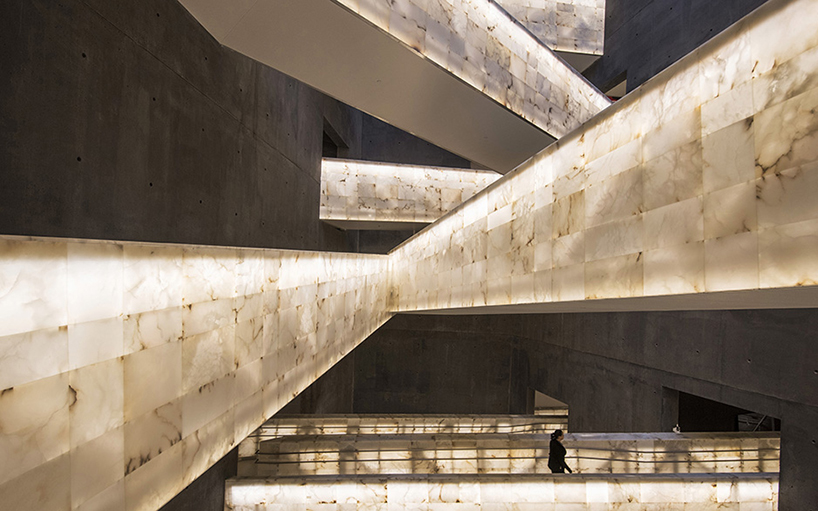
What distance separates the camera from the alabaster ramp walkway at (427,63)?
16.0ft

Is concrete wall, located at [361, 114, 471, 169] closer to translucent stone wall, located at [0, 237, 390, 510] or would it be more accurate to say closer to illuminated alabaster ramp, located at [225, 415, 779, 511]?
illuminated alabaster ramp, located at [225, 415, 779, 511]

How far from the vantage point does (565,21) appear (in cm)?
1310

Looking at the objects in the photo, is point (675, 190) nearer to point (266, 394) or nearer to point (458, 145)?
point (266, 394)

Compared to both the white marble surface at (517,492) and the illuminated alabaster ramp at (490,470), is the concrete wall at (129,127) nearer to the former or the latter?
the illuminated alabaster ramp at (490,470)

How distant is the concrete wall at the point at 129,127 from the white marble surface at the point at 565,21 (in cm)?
771

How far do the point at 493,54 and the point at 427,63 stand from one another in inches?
→ 65.1

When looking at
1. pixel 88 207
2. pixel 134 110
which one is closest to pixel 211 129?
pixel 134 110

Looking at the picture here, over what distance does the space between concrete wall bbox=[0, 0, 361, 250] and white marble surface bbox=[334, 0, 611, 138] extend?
2661 mm

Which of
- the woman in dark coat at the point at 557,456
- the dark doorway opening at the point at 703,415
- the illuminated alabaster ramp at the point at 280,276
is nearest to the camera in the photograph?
the illuminated alabaster ramp at the point at 280,276

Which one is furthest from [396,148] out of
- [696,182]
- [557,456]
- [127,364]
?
[127,364]

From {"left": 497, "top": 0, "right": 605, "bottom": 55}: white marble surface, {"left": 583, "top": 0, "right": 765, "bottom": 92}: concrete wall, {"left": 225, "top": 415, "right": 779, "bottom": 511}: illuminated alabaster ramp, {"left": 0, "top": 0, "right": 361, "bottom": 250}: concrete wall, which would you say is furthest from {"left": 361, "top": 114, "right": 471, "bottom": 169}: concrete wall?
{"left": 225, "top": 415, "right": 779, "bottom": 511}: illuminated alabaster ramp

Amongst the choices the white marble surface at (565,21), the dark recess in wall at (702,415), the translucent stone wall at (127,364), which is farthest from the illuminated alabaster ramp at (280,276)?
the white marble surface at (565,21)

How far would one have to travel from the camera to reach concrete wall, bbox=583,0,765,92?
10.2 meters

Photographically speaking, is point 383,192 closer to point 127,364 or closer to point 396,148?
point 396,148
